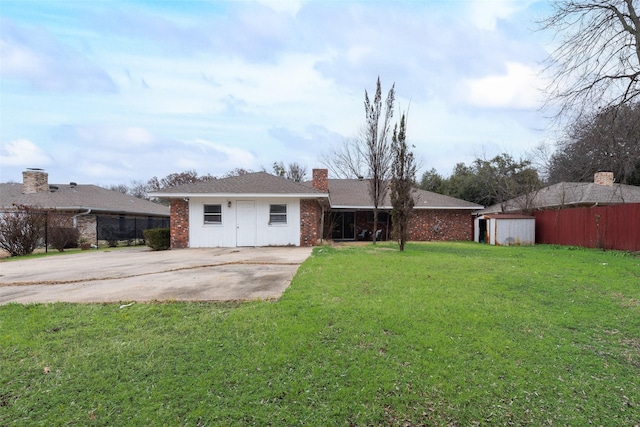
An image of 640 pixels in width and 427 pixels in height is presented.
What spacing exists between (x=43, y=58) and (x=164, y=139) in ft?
51.5

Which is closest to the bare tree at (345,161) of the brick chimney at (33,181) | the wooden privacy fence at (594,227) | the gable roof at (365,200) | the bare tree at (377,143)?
the gable roof at (365,200)

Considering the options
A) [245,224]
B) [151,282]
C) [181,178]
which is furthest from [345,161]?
[151,282]

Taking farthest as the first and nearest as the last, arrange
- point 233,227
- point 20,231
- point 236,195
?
point 233,227 < point 236,195 < point 20,231

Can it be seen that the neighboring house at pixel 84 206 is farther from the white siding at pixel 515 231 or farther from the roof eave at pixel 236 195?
the white siding at pixel 515 231

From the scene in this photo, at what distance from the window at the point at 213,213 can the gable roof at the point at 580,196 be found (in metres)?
16.0

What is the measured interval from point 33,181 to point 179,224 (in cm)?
1267

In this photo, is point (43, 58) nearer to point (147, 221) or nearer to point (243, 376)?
point (147, 221)

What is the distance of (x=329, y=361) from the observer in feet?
10.3

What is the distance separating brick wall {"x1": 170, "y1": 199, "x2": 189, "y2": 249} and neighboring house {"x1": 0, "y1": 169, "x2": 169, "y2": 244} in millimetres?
5992

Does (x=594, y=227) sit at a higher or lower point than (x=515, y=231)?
higher

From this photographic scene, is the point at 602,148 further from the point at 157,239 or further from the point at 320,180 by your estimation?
the point at 157,239

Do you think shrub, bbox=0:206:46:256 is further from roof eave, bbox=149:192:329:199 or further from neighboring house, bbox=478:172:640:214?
neighboring house, bbox=478:172:640:214

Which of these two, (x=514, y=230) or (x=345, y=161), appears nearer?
(x=514, y=230)

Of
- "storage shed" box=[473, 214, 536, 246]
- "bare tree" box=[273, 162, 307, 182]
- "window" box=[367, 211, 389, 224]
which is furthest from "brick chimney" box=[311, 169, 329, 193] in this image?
"bare tree" box=[273, 162, 307, 182]
